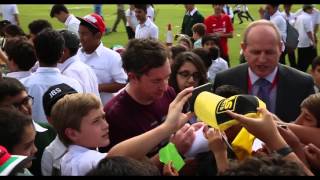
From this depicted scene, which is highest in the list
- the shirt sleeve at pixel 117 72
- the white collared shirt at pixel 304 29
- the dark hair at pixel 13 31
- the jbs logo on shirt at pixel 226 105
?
the jbs logo on shirt at pixel 226 105

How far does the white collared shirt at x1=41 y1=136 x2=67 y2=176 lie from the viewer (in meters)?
2.87

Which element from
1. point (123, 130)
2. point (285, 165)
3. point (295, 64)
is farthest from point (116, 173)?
point (295, 64)

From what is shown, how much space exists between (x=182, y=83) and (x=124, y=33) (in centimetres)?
1610

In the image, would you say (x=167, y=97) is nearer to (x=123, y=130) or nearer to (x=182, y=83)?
(x=123, y=130)

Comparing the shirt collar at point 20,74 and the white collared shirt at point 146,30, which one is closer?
the shirt collar at point 20,74

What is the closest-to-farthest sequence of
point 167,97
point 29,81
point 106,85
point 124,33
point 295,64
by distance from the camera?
point 167,97
point 29,81
point 106,85
point 295,64
point 124,33

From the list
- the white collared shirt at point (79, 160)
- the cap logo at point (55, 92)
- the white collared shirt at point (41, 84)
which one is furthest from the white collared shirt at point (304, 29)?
the white collared shirt at point (79, 160)

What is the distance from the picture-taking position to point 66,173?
266 centimetres

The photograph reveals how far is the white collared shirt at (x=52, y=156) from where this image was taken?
9.43ft

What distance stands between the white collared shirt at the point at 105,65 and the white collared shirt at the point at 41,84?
50.2 inches

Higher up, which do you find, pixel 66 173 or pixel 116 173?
pixel 116 173

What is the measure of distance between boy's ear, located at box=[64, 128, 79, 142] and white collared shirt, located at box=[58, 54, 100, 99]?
2.06m

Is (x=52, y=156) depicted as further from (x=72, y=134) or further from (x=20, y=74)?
(x=20, y=74)

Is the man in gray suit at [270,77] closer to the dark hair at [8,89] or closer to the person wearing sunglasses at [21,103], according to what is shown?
the person wearing sunglasses at [21,103]
